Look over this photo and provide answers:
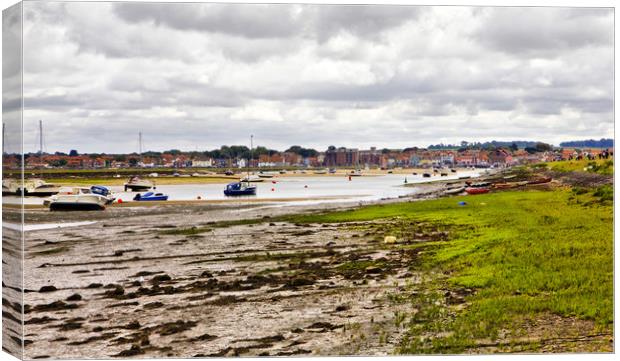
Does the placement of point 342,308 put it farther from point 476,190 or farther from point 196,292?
→ point 476,190

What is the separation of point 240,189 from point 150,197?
93.0 inches

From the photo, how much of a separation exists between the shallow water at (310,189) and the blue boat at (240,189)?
0.17 m

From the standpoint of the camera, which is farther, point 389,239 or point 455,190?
point 455,190

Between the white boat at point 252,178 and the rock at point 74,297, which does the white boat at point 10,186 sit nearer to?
the rock at point 74,297

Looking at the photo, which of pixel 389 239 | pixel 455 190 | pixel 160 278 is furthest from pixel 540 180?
pixel 160 278

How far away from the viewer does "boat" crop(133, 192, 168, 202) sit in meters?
17.2

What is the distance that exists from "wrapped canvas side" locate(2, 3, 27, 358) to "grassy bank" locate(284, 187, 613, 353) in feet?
23.3

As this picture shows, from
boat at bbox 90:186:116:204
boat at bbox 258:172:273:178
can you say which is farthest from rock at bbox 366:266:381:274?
boat at bbox 90:186:116:204

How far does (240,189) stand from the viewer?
19.2 metres

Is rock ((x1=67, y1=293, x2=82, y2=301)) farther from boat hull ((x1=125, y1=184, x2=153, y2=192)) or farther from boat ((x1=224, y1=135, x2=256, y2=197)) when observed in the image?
boat ((x1=224, y1=135, x2=256, y2=197))

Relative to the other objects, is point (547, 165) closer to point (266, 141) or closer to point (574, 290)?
point (574, 290)

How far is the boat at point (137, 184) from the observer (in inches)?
640

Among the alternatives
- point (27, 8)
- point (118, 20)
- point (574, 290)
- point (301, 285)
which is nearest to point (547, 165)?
point (574, 290)

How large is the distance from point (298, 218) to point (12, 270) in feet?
38.7
